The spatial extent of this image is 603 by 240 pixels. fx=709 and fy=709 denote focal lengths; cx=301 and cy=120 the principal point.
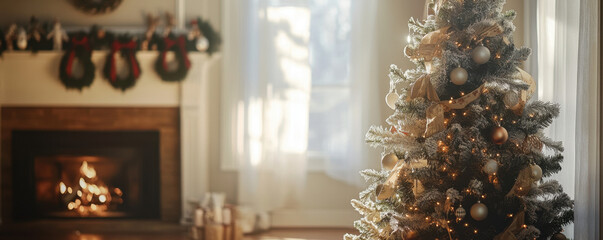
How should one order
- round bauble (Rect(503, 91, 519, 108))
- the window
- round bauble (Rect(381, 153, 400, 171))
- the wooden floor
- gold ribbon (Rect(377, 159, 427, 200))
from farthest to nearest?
1. the window
2. the wooden floor
3. round bauble (Rect(381, 153, 400, 171))
4. gold ribbon (Rect(377, 159, 427, 200))
5. round bauble (Rect(503, 91, 519, 108))

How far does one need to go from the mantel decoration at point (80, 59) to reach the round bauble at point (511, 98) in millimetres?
3320

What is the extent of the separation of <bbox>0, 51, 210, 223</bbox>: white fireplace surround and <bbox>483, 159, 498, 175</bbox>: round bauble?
2861 mm

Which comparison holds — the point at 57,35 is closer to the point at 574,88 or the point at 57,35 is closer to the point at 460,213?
the point at 460,213

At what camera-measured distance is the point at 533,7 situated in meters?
4.05

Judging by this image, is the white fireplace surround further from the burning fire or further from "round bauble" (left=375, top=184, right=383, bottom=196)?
"round bauble" (left=375, top=184, right=383, bottom=196)

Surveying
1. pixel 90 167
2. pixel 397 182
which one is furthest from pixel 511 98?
pixel 90 167

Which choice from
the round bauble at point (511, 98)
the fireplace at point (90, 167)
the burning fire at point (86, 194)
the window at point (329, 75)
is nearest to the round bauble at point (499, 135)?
the round bauble at point (511, 98)

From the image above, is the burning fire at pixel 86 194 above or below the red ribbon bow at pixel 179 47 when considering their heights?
below

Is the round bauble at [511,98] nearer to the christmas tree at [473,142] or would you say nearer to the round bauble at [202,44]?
the christmas tree at [473,142]

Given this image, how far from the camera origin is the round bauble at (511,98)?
282 centimetres

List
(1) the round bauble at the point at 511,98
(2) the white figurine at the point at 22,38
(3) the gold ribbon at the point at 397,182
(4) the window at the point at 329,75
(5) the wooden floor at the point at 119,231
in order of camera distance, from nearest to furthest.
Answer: (1) the round bauble at the point at 511,98 < (3) the gold ribbon at the point at 397,182 < (5) the wooden floor at the point at 119,231 < (2) the white figurine at the point at 22,38 < (4) the window at the point at 329,75

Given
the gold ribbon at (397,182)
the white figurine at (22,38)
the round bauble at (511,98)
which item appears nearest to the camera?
the round bauble at (511,98)

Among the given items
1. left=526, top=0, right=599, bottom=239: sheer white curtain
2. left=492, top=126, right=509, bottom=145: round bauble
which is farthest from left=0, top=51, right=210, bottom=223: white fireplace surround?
left=492, top=126, right=509, bottom=145: round bauble

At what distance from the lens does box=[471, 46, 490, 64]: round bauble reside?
2.86 m
